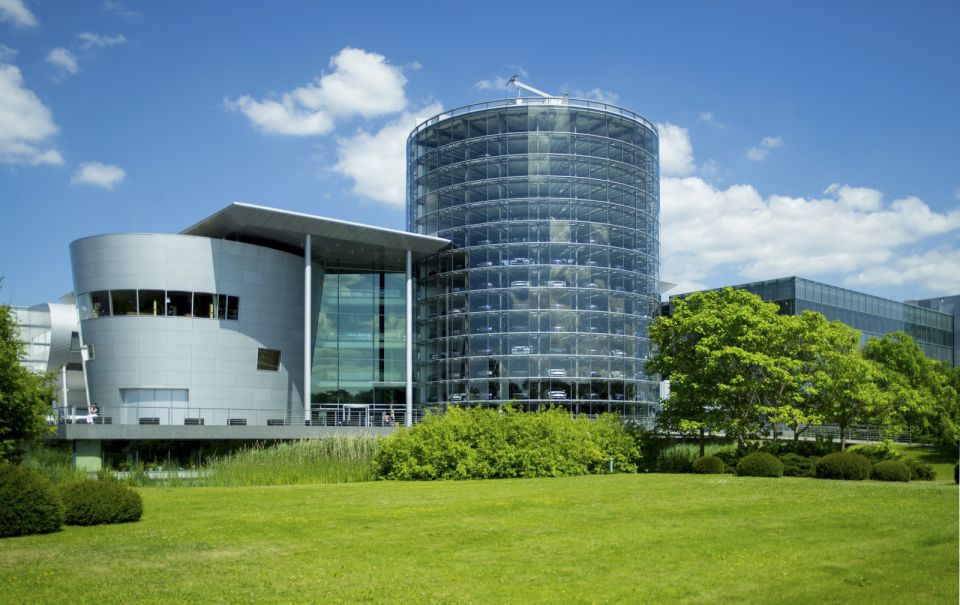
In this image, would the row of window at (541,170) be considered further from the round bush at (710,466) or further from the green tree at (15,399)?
the green tree at (15,399)

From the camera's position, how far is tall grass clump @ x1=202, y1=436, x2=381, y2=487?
111 ft

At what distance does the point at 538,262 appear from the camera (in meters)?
58.8

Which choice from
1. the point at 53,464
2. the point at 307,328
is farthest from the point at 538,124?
the point at 53,464

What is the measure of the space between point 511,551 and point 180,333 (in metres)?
37.1

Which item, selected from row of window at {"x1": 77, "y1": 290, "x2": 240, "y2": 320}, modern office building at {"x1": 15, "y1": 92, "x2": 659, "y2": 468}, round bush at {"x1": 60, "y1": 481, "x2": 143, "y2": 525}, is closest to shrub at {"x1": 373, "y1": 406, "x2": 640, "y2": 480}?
modern office building at {"x1": 15, "y1": 92, "x2": 659, "y2": 468}

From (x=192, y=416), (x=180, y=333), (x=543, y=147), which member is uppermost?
(x=543, y=147)

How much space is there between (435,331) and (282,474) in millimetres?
27886

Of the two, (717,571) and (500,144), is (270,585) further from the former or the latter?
(500,144)

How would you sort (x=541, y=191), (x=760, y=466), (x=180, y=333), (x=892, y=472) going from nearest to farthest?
(x=892, y=472) < (x=760, y=466) < (x=180, y=333) < (x=541, y=191)

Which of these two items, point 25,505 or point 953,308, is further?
point 953,308

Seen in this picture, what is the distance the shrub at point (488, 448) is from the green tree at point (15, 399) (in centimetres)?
1322

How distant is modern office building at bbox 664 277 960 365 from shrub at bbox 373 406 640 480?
3254 cm

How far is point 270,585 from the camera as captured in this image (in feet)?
45.9

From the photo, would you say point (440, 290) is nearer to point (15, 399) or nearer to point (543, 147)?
point (543, 147)
